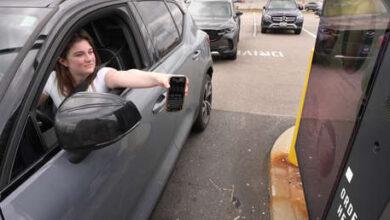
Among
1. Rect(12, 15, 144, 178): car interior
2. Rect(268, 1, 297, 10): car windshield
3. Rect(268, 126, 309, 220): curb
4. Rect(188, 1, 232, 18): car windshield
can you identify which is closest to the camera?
Rect(12, 15, 144, 178): car interior

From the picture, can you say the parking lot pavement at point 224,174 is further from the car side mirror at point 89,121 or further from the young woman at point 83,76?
the car side mirror at point 89,121

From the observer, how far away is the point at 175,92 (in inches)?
59.8

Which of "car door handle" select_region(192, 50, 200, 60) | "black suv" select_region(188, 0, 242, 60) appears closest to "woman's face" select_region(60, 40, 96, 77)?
"car door handle" select_region(192, 50, 200, 60)

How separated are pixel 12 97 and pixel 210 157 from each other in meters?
2.37

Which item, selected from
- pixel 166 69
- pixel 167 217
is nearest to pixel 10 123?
pixel 166 69

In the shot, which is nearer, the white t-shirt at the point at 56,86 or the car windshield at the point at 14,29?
the car windshield at the point at 14,29

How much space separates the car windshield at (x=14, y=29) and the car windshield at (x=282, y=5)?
1281cm

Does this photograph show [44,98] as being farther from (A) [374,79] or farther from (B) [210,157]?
(B) [210,157]

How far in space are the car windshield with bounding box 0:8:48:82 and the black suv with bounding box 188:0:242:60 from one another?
6.02 m

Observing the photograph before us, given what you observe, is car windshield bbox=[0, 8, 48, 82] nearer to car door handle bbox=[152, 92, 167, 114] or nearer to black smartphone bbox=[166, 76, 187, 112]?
black smartphone bbox=[166, 76, 187, 112]

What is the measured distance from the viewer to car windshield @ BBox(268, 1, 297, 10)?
12.4 meters

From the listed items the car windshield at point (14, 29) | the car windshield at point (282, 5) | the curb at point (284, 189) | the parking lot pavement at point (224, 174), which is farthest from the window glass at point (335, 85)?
the car windshield at point (282, 5)

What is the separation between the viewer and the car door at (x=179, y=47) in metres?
2.19

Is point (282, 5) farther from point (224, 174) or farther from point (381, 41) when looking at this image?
point (381, 41)
